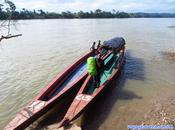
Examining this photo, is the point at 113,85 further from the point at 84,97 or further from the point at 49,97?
the point at 49,97

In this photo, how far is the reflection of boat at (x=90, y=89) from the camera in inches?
308

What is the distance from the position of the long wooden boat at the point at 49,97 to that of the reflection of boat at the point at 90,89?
633 mm

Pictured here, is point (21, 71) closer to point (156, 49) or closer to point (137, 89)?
point (137, 89)

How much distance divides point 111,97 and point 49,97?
2.90 meters

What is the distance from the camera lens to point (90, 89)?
34.3 feet

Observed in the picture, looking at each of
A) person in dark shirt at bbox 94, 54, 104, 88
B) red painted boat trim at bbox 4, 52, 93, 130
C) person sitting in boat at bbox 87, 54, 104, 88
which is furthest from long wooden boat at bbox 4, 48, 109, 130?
person sitting in boat at bbox 87, 54, 104, 88

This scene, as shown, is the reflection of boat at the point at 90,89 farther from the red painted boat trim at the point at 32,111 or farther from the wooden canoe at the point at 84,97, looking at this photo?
the red painted boat trim at the point at 32,111

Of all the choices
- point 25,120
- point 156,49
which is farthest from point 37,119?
point 156,49

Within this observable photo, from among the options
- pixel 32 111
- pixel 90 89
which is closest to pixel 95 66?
pixel 90 89

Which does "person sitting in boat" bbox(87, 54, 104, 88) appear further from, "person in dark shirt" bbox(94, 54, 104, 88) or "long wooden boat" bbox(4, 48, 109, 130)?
"long wooden boat" bbox(4, 48, 109, 130)

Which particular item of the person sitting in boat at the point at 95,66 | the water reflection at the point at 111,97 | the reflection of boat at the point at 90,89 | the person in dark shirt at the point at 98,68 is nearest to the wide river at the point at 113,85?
the water reflection at the point at 111,97

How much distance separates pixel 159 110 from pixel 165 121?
1.12 metres

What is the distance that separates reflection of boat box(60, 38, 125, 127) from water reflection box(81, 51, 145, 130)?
49 centimetres

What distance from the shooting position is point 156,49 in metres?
21.4
